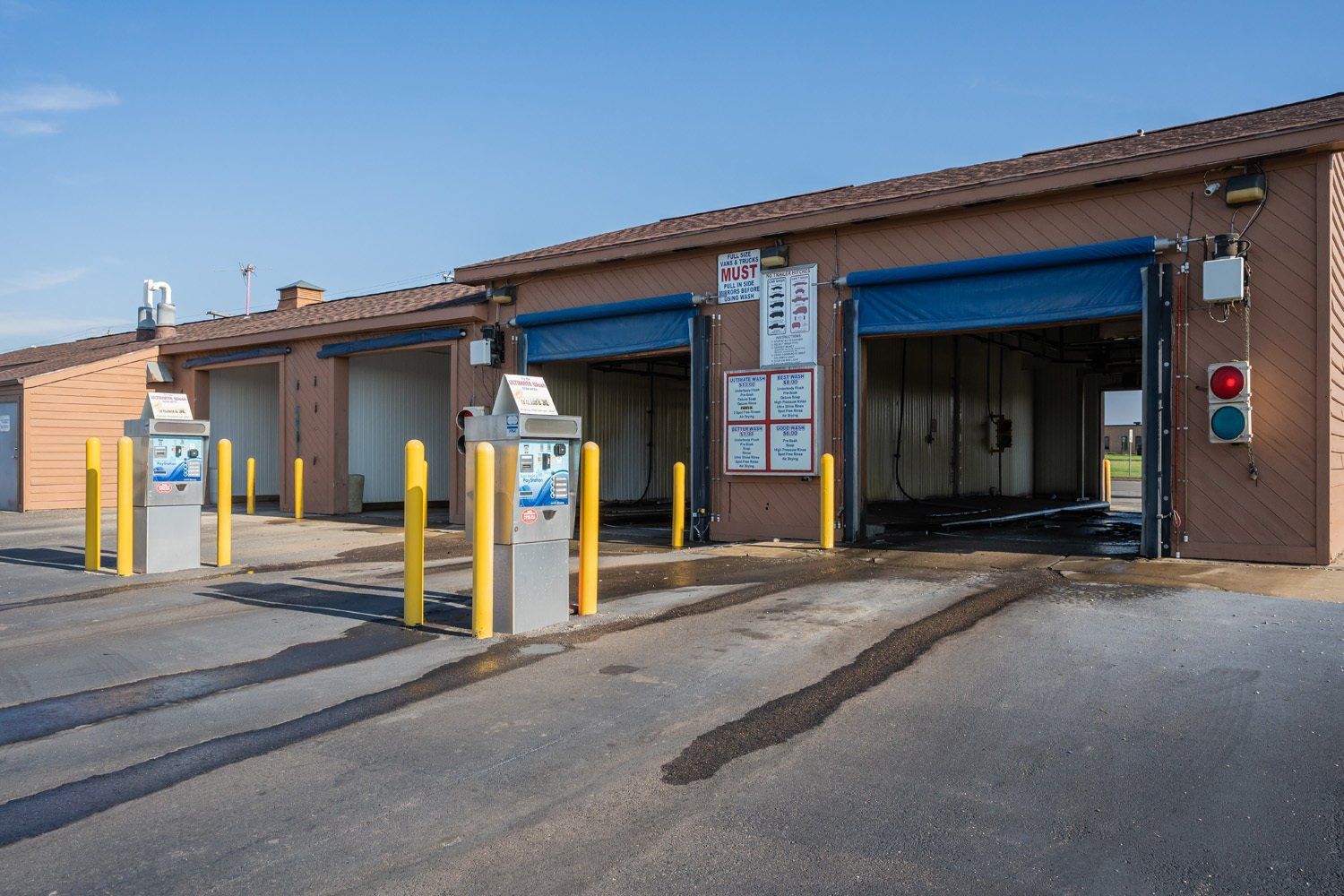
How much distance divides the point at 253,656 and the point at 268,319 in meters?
17.8

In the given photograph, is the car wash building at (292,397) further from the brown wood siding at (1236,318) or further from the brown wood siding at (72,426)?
the brown wood siding at (1236,318)

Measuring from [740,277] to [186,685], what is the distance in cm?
885

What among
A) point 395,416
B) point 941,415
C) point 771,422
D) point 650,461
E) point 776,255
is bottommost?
point 650,461

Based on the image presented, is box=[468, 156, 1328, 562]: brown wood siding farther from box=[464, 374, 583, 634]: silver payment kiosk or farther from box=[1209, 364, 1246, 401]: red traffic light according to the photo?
box=[464, 374, 583, 634]: silver payment kiosk

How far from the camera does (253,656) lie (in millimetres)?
5816

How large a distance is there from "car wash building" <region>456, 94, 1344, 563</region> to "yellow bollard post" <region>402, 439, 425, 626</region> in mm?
6308

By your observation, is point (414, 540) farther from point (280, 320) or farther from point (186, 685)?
point (280, 320)

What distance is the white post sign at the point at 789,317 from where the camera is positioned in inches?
463

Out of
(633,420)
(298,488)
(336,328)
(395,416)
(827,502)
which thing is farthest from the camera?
(633,420)

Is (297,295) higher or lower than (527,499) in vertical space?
higher

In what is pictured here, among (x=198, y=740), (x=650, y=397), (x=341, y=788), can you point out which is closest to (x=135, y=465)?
(x=198, y=740)

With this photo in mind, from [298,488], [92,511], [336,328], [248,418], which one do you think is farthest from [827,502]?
[248,418]

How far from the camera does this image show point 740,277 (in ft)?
40.4

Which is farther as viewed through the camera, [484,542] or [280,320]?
[280,320]
